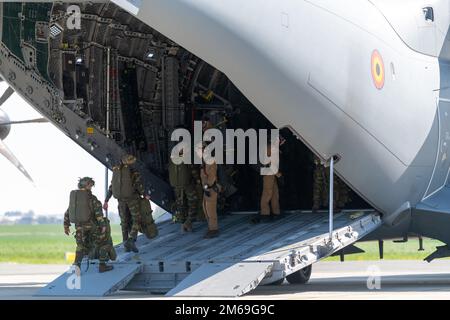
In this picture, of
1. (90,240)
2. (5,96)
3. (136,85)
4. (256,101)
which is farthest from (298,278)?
(5,96)

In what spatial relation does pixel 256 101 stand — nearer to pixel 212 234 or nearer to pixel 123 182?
pixel 123 182

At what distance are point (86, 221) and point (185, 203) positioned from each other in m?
2.91

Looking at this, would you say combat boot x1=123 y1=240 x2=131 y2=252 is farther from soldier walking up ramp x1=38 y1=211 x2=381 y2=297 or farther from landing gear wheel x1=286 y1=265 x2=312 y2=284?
landing gear wheel x1=286 y1=265 x2=312 y2=284

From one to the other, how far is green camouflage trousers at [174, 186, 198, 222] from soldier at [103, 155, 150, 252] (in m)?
1.12

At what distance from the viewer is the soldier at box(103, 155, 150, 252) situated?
2042 cm

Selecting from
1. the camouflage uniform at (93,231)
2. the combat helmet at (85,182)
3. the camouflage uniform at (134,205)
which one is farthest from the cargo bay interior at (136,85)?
the camouflage uniform at (93,231)

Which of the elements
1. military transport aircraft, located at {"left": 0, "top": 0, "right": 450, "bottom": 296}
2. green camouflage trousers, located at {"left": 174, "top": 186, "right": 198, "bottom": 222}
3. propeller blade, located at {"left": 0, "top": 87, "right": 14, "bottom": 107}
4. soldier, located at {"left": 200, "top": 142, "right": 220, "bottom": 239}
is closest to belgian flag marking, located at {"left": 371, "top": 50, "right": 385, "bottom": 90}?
military transport aircraft, located at {"left": 0, "top": 0, "right": 450, "bottom": 296}

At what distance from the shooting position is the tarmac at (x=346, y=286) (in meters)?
18.8

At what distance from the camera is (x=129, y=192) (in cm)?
2044

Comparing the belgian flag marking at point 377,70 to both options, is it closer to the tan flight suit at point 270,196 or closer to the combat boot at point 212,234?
the tan flight suit at point 270,196

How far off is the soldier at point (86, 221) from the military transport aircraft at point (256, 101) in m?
0.44

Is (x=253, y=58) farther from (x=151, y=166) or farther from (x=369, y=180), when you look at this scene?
(x=151, y=166)
